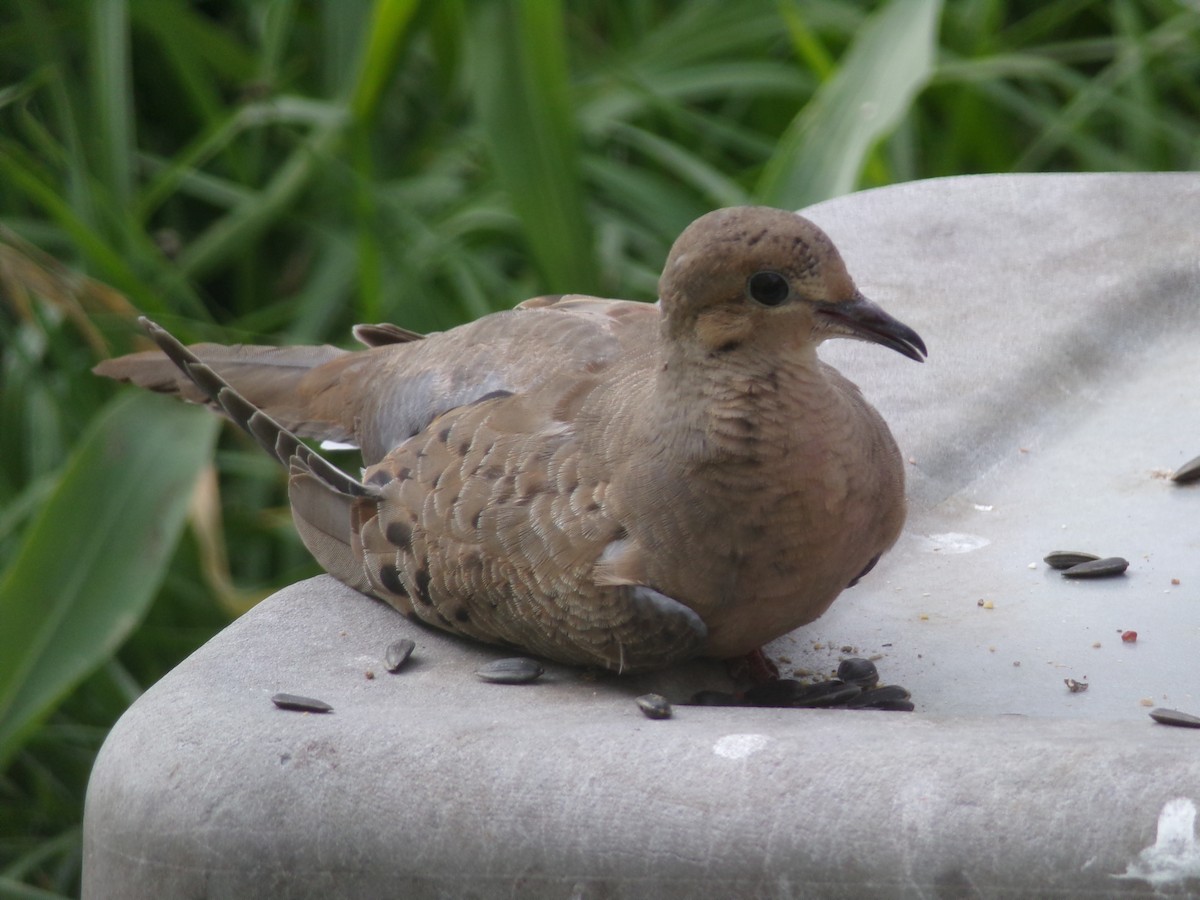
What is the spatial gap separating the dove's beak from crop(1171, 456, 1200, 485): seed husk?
2.20ft

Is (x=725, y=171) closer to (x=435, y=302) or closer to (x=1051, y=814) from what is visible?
(x=435, y=302)

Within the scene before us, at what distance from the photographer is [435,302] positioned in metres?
3.60

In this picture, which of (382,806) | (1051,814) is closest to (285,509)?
(382,806)

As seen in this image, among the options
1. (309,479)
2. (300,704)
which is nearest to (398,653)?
(300,704)

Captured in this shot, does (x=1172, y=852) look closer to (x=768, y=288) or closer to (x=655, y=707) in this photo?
(x=655, y=707)

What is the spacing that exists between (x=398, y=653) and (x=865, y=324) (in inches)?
27.2

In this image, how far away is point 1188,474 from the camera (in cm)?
235

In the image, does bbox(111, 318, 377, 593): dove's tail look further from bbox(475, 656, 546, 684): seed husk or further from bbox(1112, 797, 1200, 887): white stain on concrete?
bbox(1112, 797, 1200, 887): white stain on concrete

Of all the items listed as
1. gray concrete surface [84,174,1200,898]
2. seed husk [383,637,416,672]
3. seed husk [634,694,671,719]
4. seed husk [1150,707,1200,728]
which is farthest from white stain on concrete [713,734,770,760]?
seed husk [383,637,416,672]

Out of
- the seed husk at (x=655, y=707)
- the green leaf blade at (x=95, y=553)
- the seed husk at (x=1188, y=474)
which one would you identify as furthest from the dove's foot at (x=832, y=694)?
the green leaf blade at (x=95, y=553)

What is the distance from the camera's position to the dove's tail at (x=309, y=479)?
215cm

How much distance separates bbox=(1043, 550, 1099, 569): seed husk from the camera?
2.18 m

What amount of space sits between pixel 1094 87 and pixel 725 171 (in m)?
0.90

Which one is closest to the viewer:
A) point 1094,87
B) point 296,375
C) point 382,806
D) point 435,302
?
point 382,806
